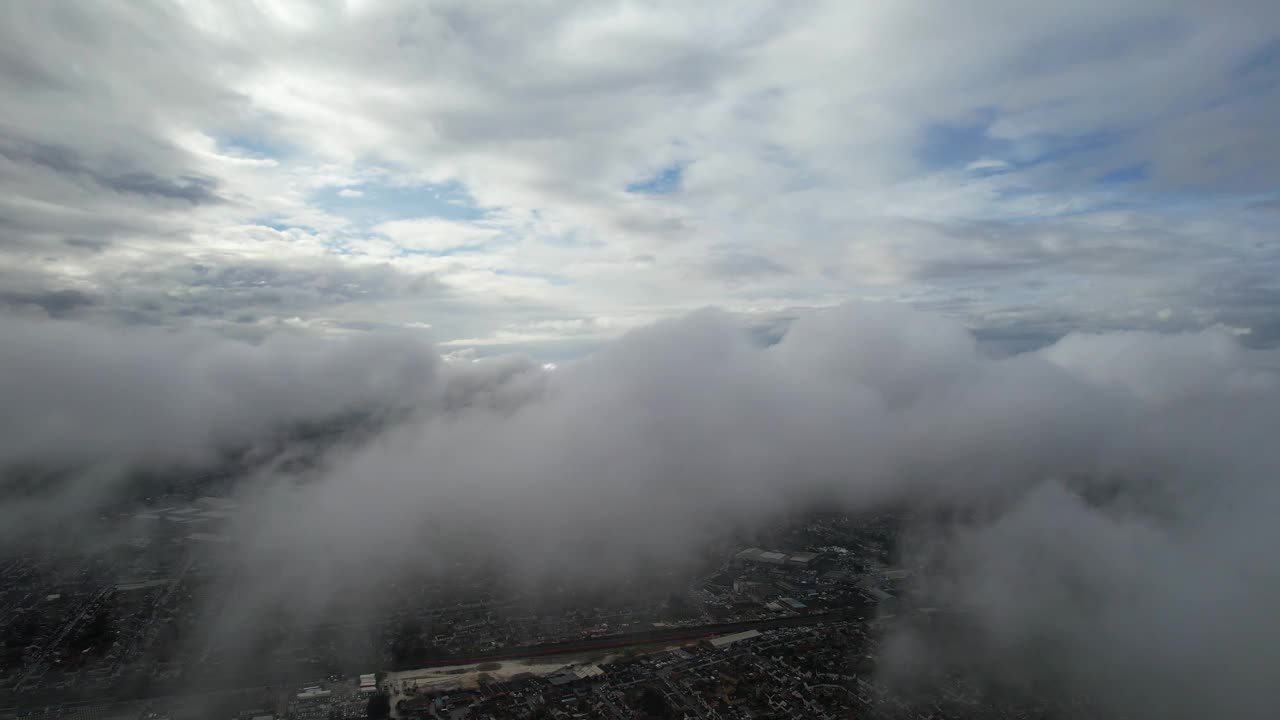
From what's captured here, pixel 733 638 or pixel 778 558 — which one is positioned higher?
pixel 733 638

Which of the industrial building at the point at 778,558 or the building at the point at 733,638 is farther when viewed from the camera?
the industrial building at the point at 778,558

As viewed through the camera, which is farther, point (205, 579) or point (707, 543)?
point (707, 543)

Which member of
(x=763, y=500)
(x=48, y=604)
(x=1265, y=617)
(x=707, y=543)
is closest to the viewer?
(x=1265, y=617)

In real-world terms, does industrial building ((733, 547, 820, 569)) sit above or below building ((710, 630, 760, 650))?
below

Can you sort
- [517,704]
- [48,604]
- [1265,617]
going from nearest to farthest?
[1265,617] → [517,704] → [48,604]

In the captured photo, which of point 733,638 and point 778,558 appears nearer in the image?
point 733,638

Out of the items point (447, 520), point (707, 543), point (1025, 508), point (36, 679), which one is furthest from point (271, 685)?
point (1025, 508)

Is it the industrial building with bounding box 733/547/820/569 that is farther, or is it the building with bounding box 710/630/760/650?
the industrial building with bounding box 733/547/820/569

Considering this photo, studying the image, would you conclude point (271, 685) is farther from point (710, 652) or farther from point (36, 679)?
point (710, 652)

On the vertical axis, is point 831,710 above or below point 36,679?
below

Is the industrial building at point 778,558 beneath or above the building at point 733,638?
beneath
